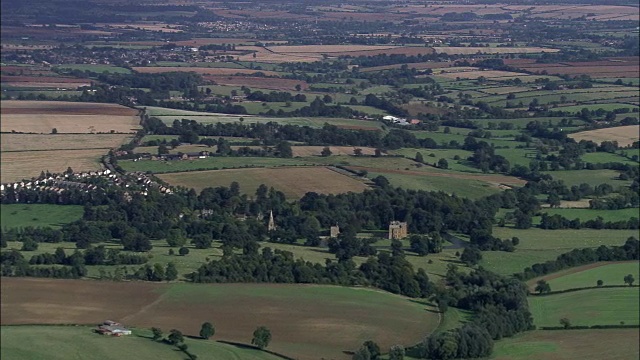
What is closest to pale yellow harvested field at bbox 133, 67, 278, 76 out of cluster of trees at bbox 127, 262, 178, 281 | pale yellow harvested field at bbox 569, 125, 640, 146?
pale yellow harvested field at bbox 569, 125, 640, 146

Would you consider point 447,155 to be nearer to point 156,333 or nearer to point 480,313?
point 480,313

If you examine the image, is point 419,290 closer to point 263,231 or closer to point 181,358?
point 263,231

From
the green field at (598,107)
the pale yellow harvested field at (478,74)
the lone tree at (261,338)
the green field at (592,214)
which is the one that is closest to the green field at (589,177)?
the green field at (592,214)

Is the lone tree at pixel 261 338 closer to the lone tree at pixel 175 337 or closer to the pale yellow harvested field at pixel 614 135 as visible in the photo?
the lone tree at pixel 175 337

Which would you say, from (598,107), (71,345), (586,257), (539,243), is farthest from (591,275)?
(598,107)

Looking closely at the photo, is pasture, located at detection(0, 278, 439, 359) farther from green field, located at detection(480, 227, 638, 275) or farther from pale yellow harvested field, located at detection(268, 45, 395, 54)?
pale yellow harvested field, located at detection(268, 45, 395, 54)

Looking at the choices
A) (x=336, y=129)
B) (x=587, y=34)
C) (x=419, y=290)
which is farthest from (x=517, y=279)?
(x=587, y=34)
